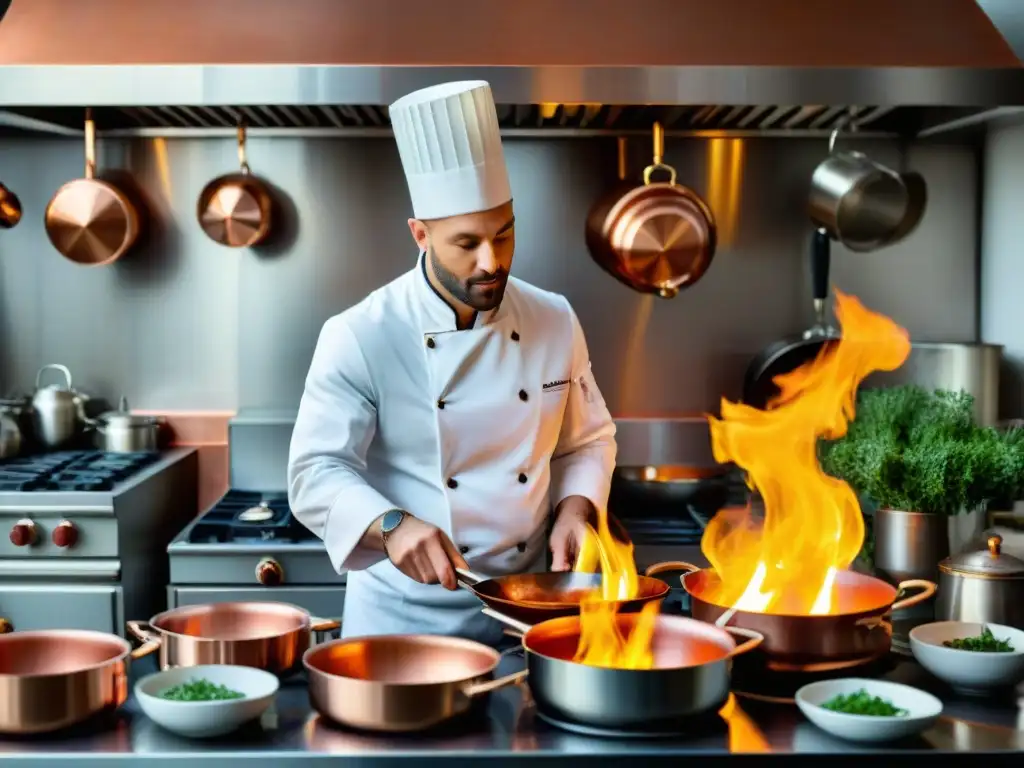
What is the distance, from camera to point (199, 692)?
137cm

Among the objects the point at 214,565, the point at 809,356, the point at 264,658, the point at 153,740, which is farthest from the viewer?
the point at 809,356

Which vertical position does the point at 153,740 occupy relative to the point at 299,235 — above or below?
below

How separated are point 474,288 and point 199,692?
0.83 metres

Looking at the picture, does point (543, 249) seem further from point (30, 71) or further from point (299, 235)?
point (30, 71)

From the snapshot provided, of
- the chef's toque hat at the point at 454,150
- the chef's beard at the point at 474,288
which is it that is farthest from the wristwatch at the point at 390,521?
the chef's toque hat at the point at 454,150

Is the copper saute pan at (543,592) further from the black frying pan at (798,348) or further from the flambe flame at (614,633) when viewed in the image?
the black frying pan at (798,348)

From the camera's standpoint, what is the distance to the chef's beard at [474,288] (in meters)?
1.91

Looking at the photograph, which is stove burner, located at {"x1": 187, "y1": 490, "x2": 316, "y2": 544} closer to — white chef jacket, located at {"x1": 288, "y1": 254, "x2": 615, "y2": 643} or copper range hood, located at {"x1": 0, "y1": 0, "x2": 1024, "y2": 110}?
white chef jacket, located at {"x1": 288, "y1": 254, "x2": 615, "y2": 643}

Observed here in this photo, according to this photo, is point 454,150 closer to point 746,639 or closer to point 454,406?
point 454,406

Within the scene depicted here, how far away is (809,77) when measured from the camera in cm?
252

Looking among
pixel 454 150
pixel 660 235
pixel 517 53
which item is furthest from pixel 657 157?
pixel 454 150

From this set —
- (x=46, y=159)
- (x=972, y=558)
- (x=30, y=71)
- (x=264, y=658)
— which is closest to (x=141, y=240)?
(x=46, y=159)

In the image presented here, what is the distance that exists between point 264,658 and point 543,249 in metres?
2.10

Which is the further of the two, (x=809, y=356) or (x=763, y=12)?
(x=809, y=356)
